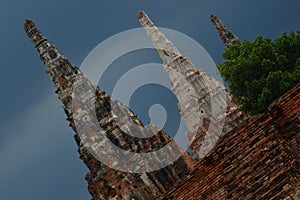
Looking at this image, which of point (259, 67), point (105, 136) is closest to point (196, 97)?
point (259, 67)

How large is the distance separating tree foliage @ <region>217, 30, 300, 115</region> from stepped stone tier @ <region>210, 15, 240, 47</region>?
563 inches

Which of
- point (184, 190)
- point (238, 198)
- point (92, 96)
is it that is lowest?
point (238, 198)

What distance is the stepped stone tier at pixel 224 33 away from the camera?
41.9 meters

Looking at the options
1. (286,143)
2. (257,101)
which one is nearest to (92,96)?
(257,101)

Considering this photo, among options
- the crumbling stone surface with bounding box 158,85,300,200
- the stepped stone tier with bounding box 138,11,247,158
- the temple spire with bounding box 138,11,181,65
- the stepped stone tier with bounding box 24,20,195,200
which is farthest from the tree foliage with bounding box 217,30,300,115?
the temple spire with bounding box 138,11,181,65

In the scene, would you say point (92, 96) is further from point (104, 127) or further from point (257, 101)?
point (257, 101)

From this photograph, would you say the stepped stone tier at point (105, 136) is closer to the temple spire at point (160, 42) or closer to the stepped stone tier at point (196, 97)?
the stepped stone tier at point (196, 97)

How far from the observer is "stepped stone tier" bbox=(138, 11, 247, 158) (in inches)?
1467

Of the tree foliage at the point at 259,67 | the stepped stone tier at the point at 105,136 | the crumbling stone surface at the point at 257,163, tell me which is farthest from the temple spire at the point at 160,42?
the crumbling stone surface at the point at 257,163

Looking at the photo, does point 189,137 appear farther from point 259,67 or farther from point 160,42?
point 259,67

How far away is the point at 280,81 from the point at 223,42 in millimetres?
19539

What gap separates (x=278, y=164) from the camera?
9188 mm

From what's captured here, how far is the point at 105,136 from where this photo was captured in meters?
23.1

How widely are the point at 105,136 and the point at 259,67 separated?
896cm
